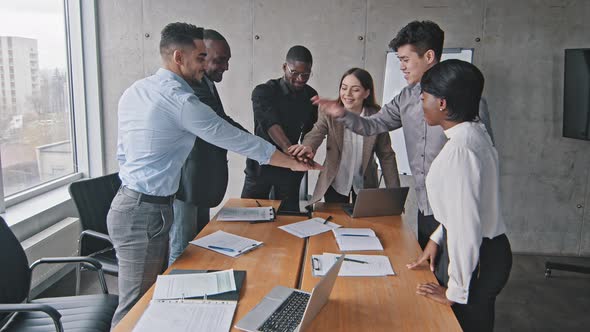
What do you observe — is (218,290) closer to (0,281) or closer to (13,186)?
(0,281)

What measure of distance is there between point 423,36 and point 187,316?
180 cm

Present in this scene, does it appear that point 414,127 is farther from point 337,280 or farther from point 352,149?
point 337,280

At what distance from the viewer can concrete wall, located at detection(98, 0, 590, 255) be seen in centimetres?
436

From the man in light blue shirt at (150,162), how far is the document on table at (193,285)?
0.35 m

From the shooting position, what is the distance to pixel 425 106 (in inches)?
68.2

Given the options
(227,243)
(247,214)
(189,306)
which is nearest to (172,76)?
(227,243)

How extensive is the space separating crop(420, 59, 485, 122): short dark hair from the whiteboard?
2.80m

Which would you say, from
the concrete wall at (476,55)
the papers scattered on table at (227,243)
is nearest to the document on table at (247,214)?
the papers scattered on table at (227,243)

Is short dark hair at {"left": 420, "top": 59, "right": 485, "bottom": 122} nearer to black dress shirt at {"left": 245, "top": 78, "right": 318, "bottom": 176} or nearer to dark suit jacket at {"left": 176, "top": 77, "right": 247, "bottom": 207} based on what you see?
dark suit jacket at {"left": 176, "top": 77, "right": 247, "bottom": 207}

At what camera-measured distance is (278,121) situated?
10.6 feet

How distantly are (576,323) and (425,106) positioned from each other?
2.49 metres

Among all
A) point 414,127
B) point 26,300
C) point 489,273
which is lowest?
point 26,300

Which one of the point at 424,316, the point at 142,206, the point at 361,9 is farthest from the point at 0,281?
the point at 361,9

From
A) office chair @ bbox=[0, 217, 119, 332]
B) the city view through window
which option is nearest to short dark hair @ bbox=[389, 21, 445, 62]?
office chair @ bbox=[0, 217, 119, 332]
